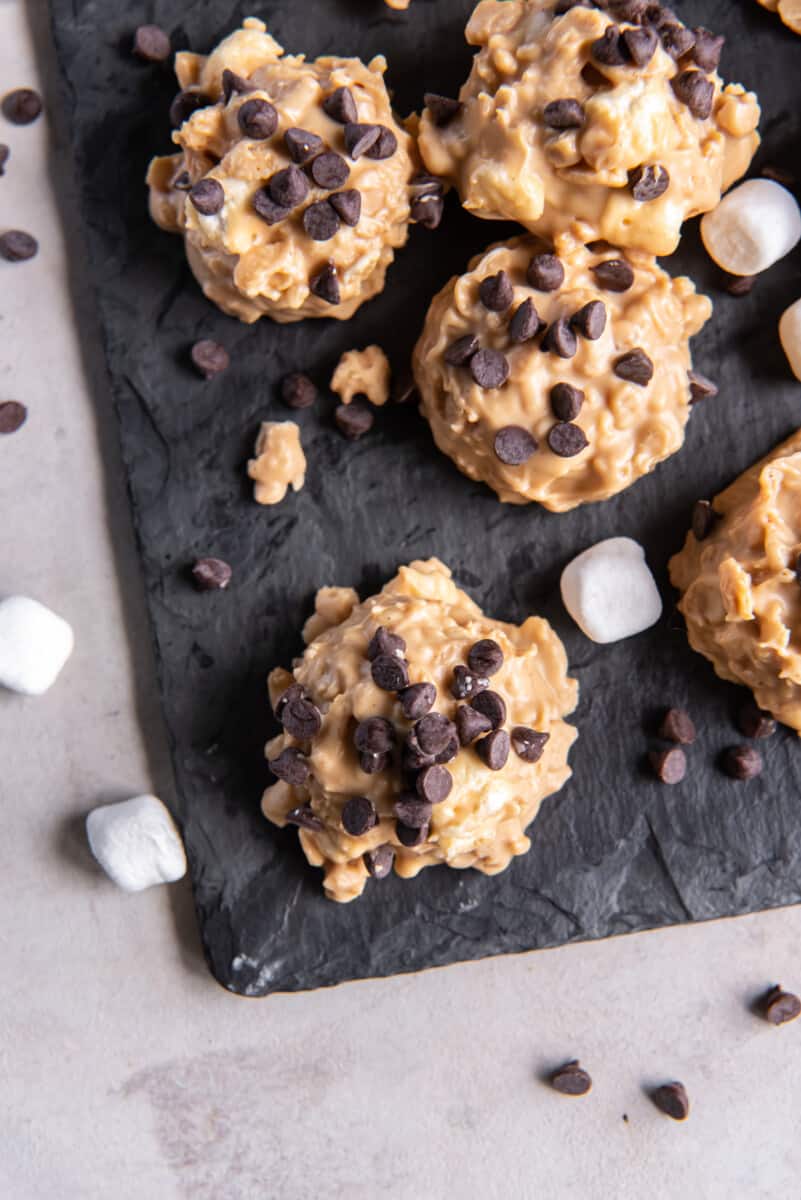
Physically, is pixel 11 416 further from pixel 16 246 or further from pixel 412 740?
pixel 412 740

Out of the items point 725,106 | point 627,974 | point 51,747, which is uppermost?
point 725,106

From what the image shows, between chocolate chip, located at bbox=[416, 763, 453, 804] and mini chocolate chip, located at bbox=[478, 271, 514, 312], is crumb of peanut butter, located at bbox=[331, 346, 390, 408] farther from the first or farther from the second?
chocolate chip, located at bbox=[416, 763, 453, 804]

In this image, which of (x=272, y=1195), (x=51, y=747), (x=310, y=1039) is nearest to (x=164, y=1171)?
(x=272, y=1195)

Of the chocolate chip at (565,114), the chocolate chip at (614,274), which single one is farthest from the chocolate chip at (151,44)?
the chocolate chip at (614,274)

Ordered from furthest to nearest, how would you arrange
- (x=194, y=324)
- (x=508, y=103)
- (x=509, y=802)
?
(x=194, y=324) < (x=509, y=802) < (x=508, y=103)

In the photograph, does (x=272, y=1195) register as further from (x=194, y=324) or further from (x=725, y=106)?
(x=725, y=106)

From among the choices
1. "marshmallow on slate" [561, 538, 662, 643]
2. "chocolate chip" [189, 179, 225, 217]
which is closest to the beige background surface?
"chocolate chip" [189, 179, 225, 217]
